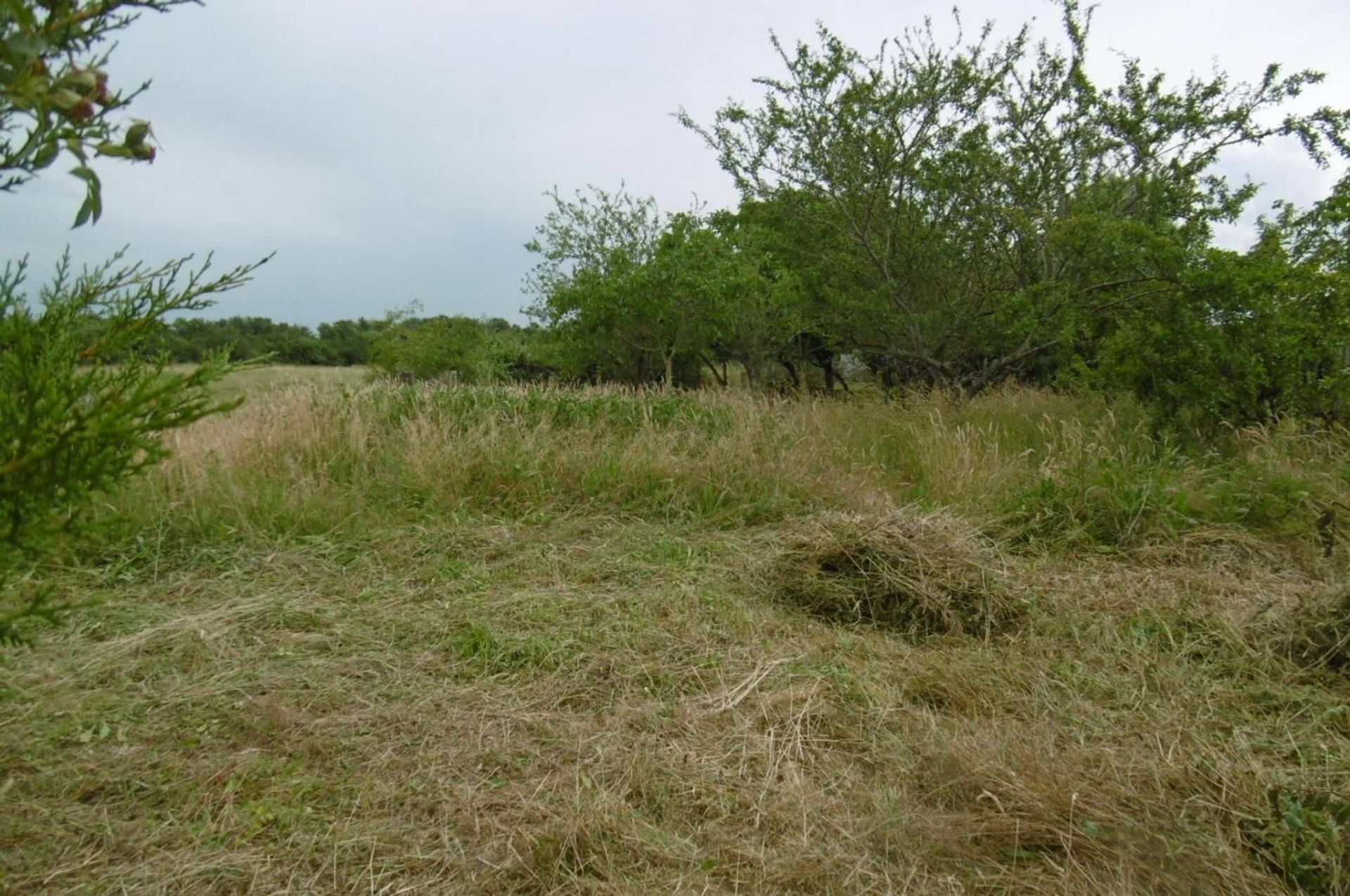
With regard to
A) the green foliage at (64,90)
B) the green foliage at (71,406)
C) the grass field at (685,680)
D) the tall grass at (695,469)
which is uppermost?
the green foliage at (64,90)

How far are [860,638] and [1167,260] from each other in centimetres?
539

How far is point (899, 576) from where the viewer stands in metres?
3.71

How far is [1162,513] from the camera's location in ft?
15.6

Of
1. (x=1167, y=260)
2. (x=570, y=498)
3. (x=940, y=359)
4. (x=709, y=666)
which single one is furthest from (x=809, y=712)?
(x=940, y=359)

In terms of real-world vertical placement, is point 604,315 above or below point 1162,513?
above

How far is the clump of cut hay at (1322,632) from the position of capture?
2.98 metres

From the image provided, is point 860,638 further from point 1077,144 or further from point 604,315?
point 604,315

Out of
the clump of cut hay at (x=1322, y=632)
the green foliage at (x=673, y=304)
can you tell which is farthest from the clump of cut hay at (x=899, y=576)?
the green foliage at (x=673, y=304)

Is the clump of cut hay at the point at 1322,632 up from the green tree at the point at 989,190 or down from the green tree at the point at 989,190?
down

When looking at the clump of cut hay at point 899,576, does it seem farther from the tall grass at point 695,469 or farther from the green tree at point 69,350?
the green tree at point 69,350

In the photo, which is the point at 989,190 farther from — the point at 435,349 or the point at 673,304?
the point at 435,349

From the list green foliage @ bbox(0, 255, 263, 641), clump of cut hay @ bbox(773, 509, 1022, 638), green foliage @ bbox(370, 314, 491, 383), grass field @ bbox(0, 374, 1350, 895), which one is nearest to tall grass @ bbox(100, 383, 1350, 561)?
grass field @ bbox(0, 374, 1350, 895)

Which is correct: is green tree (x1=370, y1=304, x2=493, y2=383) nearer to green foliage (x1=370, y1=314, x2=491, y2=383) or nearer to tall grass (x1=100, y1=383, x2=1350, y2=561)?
green foliage (x1=370, y1=314, x2=491, y2=383)

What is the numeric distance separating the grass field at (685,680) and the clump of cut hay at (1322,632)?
2 cm
